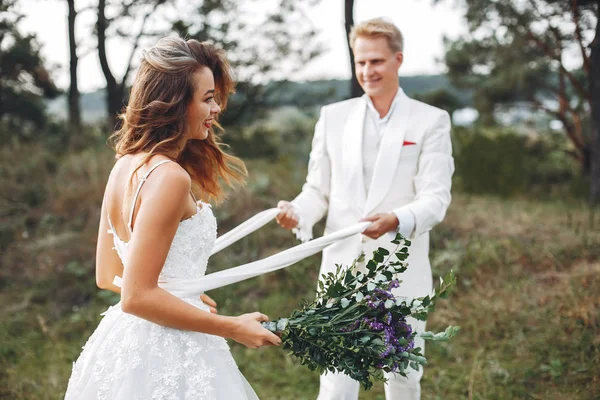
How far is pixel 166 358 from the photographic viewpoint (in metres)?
1.87

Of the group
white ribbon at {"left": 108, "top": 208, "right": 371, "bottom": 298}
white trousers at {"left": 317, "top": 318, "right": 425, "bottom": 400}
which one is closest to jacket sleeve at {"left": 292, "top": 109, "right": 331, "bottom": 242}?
white ribbon at {"left": 108, "top": 208, "right": 371, "bottom": 298}

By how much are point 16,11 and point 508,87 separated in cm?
829

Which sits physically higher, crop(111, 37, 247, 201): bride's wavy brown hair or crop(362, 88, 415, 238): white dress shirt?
crop(111, 37, 247, 201): bride's wavy brown hair

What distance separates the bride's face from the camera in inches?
76.0

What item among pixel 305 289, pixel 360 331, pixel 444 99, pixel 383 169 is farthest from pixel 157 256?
pixel 444 99

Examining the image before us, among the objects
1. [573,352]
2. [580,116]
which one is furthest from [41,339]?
[580,116]

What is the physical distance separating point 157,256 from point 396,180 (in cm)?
168

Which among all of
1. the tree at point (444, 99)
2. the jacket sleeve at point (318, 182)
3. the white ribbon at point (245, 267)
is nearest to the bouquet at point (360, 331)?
the white ribbon at point (245, 267)

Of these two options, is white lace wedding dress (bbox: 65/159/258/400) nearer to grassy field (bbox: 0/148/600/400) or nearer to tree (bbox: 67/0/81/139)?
grassy field (bbox: 0/148/600/400)

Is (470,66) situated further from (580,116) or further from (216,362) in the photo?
(216,362)

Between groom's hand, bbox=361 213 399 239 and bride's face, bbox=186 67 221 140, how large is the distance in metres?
1.09

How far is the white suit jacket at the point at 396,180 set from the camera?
3.02m

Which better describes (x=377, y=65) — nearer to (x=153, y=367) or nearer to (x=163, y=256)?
(x=163, y=256)

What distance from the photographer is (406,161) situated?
3.08 meters
